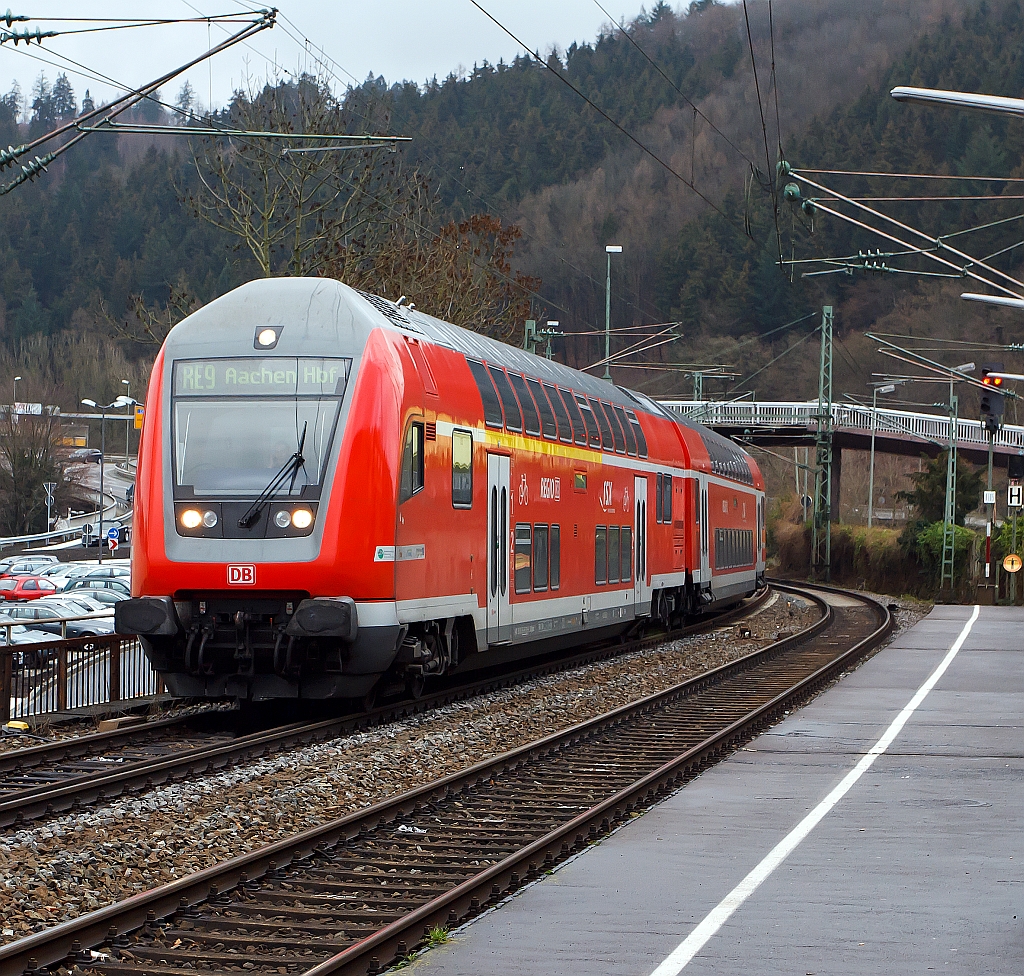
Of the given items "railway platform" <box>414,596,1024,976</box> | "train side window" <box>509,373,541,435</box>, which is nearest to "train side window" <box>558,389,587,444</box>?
"train side window" <box>509,373,541,435</box>

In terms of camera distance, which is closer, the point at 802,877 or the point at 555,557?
the point at 802,877

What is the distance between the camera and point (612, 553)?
23.7m

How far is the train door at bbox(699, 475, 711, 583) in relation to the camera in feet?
102

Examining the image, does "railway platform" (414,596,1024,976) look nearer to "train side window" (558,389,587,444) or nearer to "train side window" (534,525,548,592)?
"train side window" (534,525,548,592)

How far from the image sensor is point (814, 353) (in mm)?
104812

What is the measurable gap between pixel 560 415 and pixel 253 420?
7.02 m

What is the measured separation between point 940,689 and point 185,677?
34.5 ft

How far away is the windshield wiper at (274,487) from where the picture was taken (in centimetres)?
1460

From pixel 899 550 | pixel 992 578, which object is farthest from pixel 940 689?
pixel 899 550

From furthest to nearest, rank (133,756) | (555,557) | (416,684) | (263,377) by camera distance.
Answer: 1. (555,557)
2. (416,684)
3. (263,377)
4. (133,756)

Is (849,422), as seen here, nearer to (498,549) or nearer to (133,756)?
(498,549)

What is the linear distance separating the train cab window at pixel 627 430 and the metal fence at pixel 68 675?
9055 millimetres

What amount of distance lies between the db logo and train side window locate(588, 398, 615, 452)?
9.52m

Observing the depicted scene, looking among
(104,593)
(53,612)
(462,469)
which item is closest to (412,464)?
(462,469)
